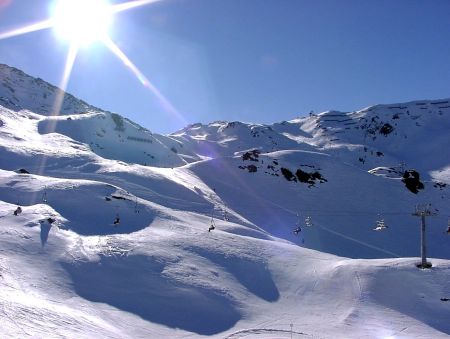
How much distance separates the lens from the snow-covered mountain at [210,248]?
47.9ft

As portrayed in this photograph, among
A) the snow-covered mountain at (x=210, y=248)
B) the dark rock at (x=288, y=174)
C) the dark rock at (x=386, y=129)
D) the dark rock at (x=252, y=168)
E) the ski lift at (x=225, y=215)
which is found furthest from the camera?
the dark rock at (x=386, y=129)

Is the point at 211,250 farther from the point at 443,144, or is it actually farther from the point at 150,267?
the point at 443,144

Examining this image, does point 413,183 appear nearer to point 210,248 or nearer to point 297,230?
point 297,230

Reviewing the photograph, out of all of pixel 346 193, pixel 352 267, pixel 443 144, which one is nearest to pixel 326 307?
pixel 352 267

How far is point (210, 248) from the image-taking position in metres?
21.2

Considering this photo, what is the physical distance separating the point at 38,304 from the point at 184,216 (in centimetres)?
1564

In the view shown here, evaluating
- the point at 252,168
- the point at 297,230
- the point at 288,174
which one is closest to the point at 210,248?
the point at 297,230

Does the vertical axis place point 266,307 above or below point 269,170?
below

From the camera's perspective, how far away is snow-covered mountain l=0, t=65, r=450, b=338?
14.6 meters

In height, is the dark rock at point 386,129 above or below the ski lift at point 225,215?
above

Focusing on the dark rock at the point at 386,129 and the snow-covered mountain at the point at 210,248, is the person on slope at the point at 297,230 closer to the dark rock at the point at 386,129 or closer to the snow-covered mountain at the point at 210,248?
the snow-covered mountain at the point at 210,248

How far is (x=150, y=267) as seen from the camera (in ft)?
58.9

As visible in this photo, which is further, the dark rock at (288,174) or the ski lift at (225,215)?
the dark rock at (288,174)

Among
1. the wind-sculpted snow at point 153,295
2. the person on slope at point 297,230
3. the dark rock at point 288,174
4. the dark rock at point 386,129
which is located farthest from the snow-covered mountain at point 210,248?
the dark rock at point 386,129
